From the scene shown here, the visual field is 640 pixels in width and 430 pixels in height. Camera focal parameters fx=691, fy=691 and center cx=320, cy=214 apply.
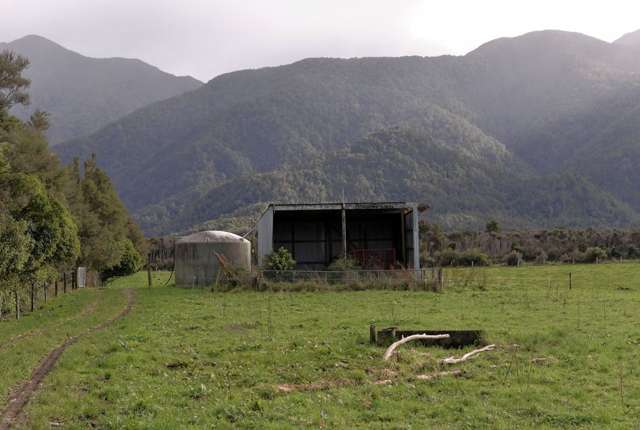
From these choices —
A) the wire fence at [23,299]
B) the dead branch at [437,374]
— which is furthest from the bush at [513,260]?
the dead branch at [437,374]

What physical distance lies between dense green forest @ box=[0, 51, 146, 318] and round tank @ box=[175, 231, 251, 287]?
254 inches

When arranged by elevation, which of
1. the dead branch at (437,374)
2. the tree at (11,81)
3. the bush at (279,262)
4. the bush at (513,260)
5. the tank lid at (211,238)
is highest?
the tree at (11,81)

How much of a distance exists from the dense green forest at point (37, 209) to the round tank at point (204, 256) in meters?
6.45

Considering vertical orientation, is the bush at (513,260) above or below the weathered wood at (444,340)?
above

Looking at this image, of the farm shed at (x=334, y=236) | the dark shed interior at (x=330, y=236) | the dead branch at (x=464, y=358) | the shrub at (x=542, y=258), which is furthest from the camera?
the shrub at (x=542, y=258)

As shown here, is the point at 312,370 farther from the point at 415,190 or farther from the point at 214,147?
the point at 214,147

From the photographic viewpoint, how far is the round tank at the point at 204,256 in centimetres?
4141

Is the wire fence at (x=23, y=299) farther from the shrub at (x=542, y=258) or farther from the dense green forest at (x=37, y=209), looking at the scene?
the shrub at (x=542, y=258)

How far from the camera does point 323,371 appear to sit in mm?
13312

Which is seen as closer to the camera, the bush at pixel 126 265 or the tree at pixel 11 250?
the tree at pixel 11 250

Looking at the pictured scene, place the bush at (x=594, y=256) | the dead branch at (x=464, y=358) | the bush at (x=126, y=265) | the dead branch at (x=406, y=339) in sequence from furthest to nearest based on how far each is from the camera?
the bush at (x=594, y=256), the bush at (x=126, y=265), the dead branch at (x=406, y=339), the dead branch at (x=464, y=358)

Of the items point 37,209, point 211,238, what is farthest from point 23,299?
point 211,238

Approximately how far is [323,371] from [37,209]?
64.8 feet

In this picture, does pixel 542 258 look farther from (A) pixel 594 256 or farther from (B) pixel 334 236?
(B) pixel 334 236
